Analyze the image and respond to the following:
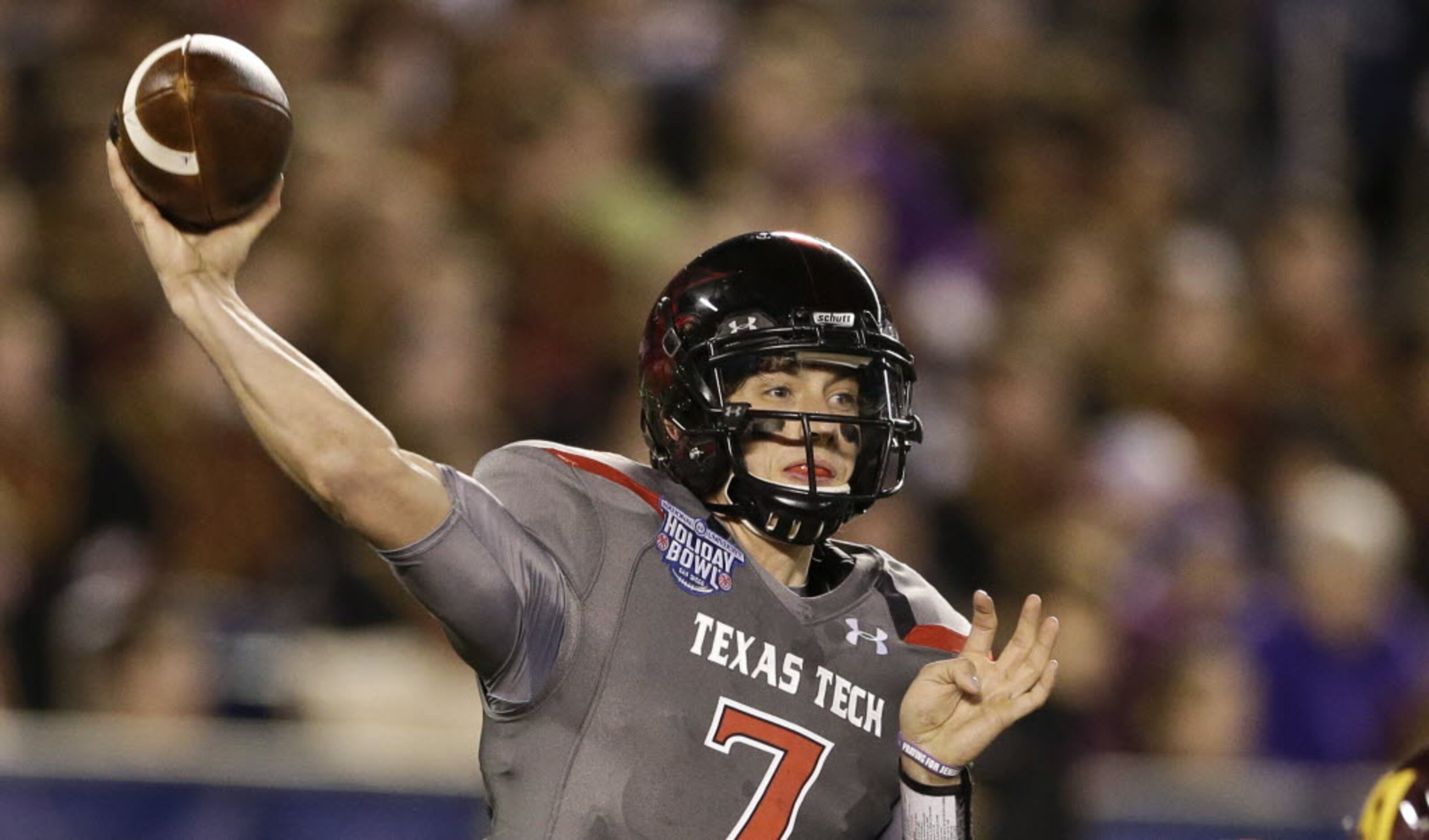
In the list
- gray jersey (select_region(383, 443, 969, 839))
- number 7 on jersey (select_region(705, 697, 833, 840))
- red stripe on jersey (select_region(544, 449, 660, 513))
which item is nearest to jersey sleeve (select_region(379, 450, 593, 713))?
gray jersey (select_region(383, 443, 969, 839))

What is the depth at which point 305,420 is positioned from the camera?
2.94 meters

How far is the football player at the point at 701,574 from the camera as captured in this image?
304 cm

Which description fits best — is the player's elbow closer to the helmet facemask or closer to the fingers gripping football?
the helmet facemask

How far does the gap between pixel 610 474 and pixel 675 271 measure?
→ 4670mm

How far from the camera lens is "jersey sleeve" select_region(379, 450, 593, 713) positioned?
3.04 m

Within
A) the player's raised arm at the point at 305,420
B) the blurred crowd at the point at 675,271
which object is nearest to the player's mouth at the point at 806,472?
the player's raised arm at the point at 305,420

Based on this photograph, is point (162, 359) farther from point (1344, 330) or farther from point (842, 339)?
point (1344, 330)

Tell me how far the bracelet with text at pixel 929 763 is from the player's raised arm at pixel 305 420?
34.3 inches

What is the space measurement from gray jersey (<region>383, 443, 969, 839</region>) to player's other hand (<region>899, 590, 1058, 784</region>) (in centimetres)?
14

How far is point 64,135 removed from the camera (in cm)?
781

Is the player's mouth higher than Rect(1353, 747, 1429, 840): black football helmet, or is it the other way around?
the player's mouth

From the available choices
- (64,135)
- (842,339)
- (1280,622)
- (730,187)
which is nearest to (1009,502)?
(1280,622)

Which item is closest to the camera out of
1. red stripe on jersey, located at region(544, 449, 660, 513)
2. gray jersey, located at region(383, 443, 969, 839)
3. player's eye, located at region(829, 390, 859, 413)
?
gray jersey, located at region(383, 443, 969, 839)

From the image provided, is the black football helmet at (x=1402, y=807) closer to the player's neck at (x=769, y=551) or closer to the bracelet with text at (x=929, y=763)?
the bracelet with text at (x=929, y=763)
